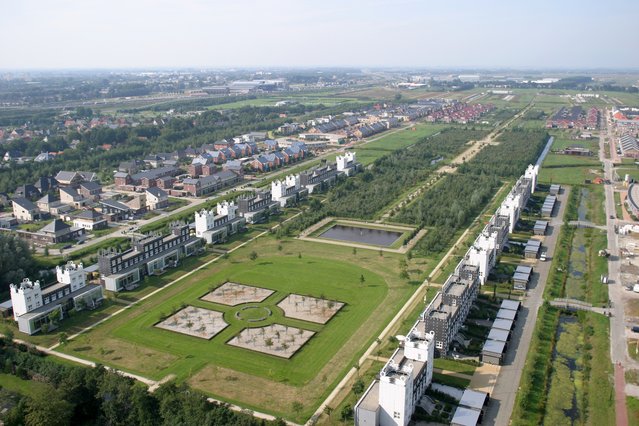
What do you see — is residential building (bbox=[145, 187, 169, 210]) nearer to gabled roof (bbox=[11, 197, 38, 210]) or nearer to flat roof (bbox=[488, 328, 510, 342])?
gabled roof (bbox=[11, 197, 38, 210])

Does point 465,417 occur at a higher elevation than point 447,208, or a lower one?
lower

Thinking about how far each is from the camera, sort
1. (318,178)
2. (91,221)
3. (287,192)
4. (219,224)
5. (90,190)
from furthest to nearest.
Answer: (318,178) → (90,190) → (287,192) → (91,221) → (219,224)

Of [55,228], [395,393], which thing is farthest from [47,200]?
[395,393]

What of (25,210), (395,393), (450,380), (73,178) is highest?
(73,178)

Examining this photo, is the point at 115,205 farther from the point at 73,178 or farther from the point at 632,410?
the point at 632,410

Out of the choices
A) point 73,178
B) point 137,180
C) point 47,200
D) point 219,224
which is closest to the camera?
point 219,224

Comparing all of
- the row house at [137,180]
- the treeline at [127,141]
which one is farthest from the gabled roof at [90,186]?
the treeline at [127,141]

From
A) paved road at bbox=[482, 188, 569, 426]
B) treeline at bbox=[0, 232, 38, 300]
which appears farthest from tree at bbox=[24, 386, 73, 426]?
paved road at bbox=[482, 188, 569, 426]
